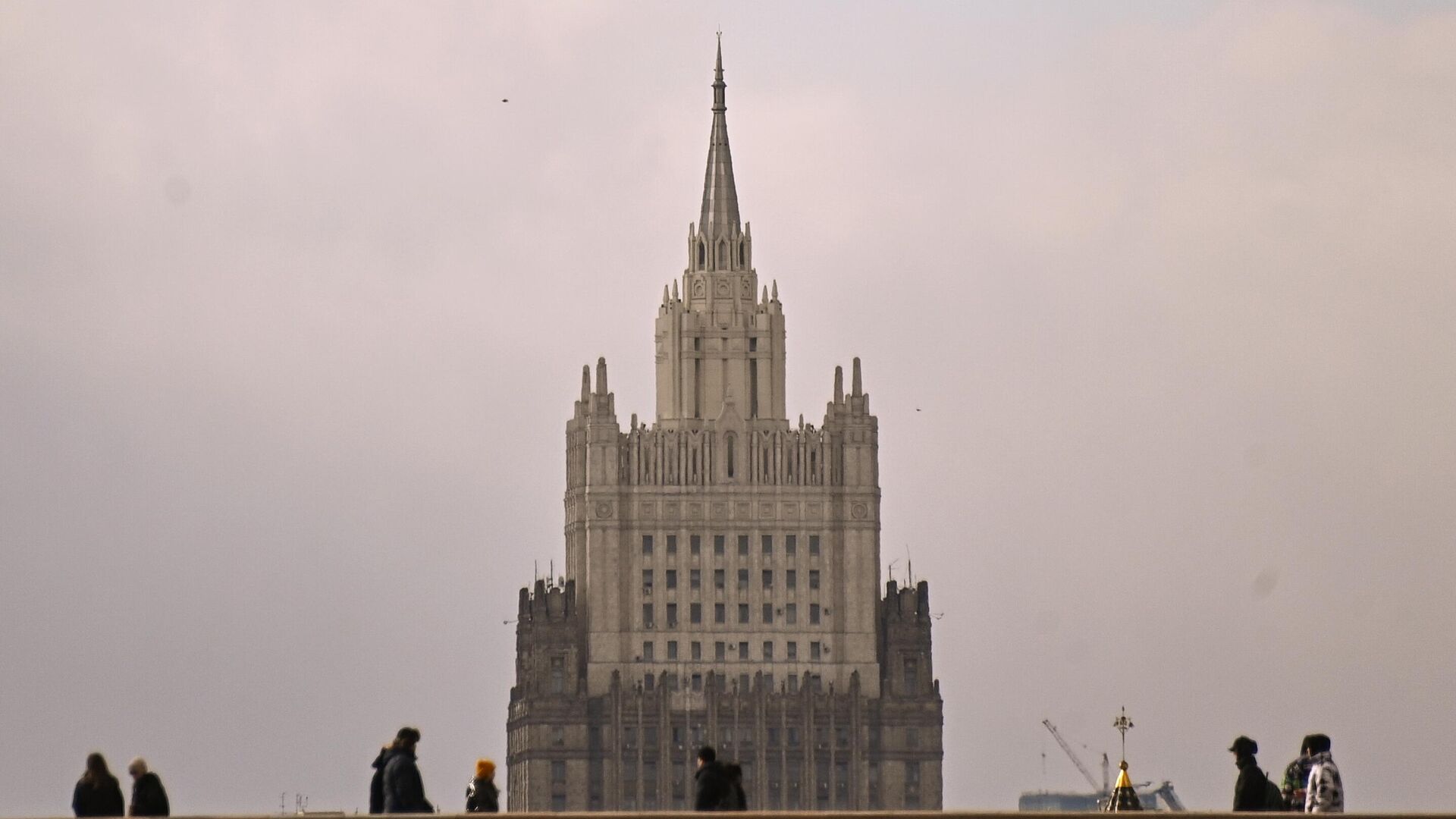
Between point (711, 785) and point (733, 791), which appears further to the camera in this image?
point (733, 791)

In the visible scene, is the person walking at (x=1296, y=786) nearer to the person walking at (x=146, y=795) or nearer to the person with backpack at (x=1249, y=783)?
the person with backpack at (x=1249, y=783)

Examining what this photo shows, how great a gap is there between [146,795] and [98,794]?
89 cm

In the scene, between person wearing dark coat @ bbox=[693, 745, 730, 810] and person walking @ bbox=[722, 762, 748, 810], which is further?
person walking @ bbox=[722, 762, 748, 810]

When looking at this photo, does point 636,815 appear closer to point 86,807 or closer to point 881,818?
point 881,818

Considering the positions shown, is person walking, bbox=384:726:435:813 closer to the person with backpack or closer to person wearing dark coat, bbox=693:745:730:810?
person wearing dark coat, bbox=693:745:730:810

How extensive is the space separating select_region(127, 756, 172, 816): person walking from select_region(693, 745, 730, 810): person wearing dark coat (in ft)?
33.0

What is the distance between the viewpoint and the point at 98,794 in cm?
7619

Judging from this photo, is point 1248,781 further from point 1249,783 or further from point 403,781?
point 403,781

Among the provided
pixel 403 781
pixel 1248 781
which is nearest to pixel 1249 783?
pixel 1248 781

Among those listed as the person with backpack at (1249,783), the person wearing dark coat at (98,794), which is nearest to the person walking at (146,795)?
the person wearing dark coat at (98,794)

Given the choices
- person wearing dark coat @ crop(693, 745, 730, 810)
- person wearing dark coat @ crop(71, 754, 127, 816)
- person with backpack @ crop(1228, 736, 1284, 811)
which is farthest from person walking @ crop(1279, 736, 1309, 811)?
person wearing dark coat @ crop(71, 754, 127, 816)

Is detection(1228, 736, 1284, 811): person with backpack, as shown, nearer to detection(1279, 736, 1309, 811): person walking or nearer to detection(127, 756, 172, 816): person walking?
detection(1279, 736, 1309, 811): person walking

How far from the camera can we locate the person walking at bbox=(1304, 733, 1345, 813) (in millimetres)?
75000

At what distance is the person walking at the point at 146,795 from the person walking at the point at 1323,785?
21347mm
